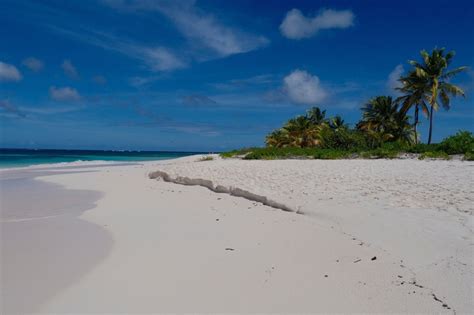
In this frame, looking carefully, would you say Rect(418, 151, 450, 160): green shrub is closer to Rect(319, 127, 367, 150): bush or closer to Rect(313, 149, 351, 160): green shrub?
Rect(313, 149, 351, 160): green shrub

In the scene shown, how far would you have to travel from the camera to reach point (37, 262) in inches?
157

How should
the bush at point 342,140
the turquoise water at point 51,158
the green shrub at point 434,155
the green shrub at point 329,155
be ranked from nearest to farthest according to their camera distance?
the green shrub at point 434,155 → the green shrub at point 329,155 → the bush at point 342,140 → the turquoise water at point 51,158

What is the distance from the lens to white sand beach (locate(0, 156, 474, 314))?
9.63 ft

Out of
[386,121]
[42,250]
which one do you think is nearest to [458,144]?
[386,121]

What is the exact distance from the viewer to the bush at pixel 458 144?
54.1 feet

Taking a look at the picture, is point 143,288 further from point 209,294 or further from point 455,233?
point 455,233

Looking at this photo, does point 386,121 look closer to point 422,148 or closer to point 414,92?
point 414,92

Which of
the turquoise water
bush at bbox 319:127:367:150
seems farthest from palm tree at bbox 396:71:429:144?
the turquoise water

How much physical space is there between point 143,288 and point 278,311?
55.0 inches

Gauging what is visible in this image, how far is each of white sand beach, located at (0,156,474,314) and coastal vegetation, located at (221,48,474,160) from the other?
12.1 metres

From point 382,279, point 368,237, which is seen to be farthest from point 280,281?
point 368,237

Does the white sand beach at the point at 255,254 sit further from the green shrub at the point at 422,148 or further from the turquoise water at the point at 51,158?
the turquoise water at the point at 51,158

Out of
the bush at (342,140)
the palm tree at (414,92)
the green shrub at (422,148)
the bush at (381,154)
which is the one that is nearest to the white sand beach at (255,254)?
the bush at (381,154)

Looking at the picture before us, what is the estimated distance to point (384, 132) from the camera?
99.9 feet
